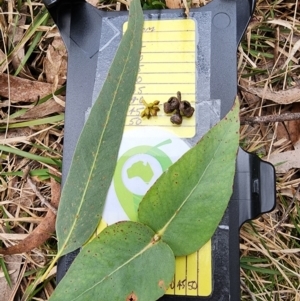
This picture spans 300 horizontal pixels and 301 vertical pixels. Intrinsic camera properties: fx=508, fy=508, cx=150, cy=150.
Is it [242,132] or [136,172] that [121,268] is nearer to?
[136,172]

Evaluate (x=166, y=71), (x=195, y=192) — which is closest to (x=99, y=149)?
(x=195, y=192)

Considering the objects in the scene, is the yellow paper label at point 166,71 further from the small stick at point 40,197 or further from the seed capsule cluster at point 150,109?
the small stick at point 40,197

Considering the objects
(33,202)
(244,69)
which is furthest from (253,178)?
(33,202)

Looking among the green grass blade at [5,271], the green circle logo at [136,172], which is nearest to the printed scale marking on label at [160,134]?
the green circle logo at [136,172]

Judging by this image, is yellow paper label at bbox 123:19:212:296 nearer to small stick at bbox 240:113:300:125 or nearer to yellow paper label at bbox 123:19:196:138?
yellow paper label at bbox 123:19:196:138

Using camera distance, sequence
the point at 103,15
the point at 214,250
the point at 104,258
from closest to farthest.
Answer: the point at 104,258
the point at 214,250
the point at 103,15

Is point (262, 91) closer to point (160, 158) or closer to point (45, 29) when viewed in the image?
point (160, 158)
